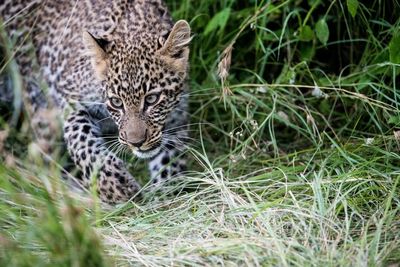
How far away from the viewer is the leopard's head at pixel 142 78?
600 cm

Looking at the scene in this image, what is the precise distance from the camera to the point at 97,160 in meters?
6.31

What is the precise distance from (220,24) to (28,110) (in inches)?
66.8

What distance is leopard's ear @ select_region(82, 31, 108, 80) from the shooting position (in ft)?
20.0

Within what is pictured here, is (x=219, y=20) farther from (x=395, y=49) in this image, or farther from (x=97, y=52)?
(x=395, y=49)

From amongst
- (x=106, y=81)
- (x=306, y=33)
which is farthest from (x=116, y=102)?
(x=306, y=33)

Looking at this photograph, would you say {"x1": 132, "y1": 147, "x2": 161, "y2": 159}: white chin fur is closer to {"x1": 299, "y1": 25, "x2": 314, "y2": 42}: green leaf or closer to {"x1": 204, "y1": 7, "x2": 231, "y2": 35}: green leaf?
{"x1": 204, "y1": 7, "x2": 231, "y2": 35}: green leaf

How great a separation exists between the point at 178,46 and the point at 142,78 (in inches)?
14.5

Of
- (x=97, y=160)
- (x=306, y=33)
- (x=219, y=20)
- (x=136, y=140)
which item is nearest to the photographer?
(x=136, y=140)

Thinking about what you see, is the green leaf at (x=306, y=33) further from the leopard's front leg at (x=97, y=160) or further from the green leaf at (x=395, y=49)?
the leopard's front leg at (x=97, y=160)

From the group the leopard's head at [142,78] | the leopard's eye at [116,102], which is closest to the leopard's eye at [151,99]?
the leopard's head at [142,78]

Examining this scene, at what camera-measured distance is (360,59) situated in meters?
7.35

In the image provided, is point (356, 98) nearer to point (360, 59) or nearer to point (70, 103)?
point (360, 59)

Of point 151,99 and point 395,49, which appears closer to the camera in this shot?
point 151,99

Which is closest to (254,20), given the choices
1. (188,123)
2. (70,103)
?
(188,123)
